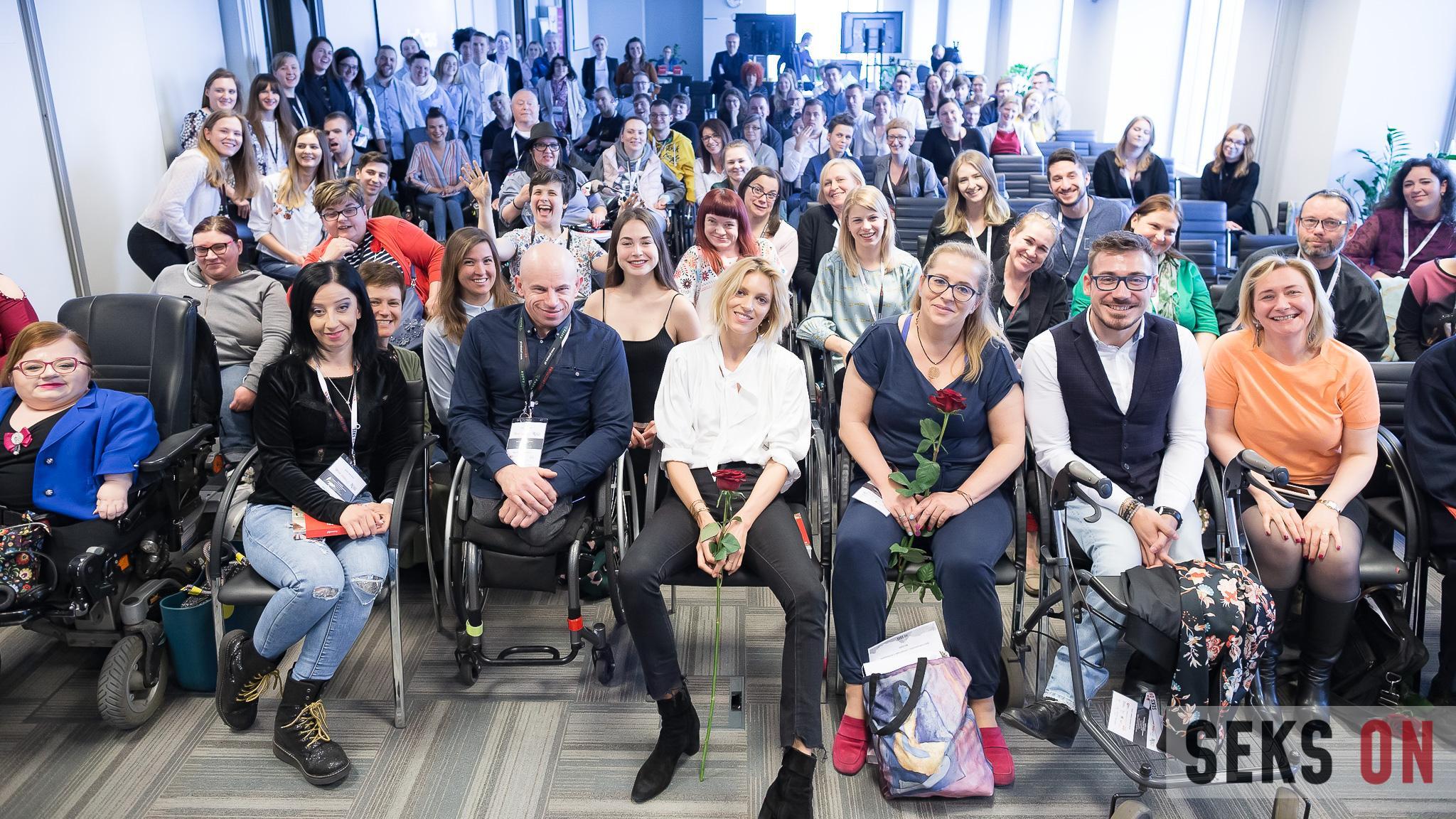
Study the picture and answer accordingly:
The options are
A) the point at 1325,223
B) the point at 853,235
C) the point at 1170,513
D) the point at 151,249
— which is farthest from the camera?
the point at 151,249

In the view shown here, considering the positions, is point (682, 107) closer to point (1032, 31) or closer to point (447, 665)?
point (447, 665)

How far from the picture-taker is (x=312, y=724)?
231 cm

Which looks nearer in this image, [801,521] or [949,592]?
[949,592]

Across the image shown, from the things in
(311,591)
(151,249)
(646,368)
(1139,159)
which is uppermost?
(1139,159)

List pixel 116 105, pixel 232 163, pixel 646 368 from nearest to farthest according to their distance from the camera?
pixel 646 368
pixel 232 163
pixel 116 105

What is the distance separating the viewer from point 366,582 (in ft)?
7.79

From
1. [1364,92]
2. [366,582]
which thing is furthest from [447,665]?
[1364,92]

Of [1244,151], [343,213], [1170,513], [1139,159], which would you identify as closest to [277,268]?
[343,213]

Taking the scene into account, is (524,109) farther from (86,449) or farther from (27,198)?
(86,449)

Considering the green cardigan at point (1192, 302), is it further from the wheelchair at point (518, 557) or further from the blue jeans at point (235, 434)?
the blue jeans at point (235, 434)

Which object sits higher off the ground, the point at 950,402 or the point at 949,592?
the point at 950,402

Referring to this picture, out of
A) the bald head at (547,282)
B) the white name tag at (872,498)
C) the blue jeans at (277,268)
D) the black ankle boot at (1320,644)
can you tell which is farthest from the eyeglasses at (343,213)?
the black ankle boot at (1320,644)

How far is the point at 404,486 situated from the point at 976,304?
1.66 meters

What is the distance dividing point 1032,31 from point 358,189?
13731mm
